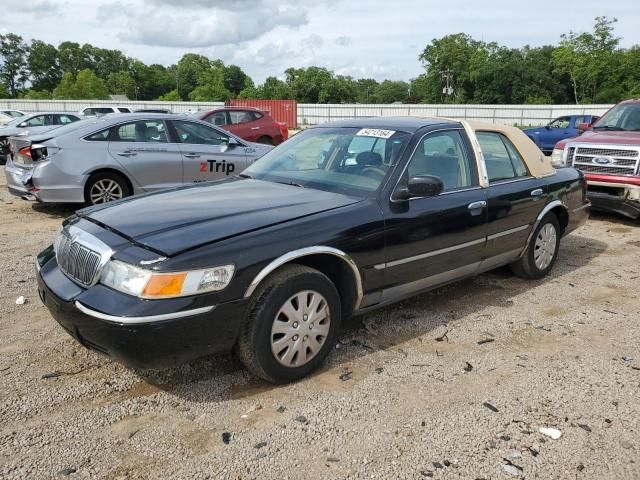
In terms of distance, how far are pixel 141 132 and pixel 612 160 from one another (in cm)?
686

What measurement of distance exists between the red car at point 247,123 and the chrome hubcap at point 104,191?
6.76m

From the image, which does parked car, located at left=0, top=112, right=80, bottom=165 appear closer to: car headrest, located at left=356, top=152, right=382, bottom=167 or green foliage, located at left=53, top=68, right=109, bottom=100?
car headrest, located at left=356, top=152, right=382, bottom=167

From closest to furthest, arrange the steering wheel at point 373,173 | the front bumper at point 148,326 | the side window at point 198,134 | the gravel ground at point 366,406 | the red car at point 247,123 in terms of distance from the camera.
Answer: the gravel ground at point 366,406, the front bumper at point 148,326, the steering wheel at point 373,173, the side window at point 198,134, the red car at point 247,123

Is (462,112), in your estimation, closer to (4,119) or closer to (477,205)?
(4,119)

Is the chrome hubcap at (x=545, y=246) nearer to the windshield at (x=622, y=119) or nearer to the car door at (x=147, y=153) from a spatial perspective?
the windshield at (x=622, y=119)

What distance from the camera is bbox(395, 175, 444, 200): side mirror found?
378 centimetres

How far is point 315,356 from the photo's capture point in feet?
11.3

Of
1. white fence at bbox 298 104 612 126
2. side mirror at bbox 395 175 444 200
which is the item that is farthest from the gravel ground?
white fence at bbox 298 104 612 126

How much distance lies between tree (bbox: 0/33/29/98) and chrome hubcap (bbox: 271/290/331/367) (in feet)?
382

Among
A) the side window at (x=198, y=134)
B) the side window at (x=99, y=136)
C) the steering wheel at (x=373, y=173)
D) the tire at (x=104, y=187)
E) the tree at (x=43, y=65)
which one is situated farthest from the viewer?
the tree at (x=43, y=65)

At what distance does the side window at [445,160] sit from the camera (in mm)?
4133

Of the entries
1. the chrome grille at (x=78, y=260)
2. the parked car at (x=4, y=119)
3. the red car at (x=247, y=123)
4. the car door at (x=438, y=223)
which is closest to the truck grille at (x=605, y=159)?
the car door at (x=438, y=223)

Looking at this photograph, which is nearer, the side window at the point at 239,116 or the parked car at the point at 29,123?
the parked car at the point at 29,123

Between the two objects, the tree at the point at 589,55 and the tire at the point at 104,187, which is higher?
the tree at the point at 589,55
